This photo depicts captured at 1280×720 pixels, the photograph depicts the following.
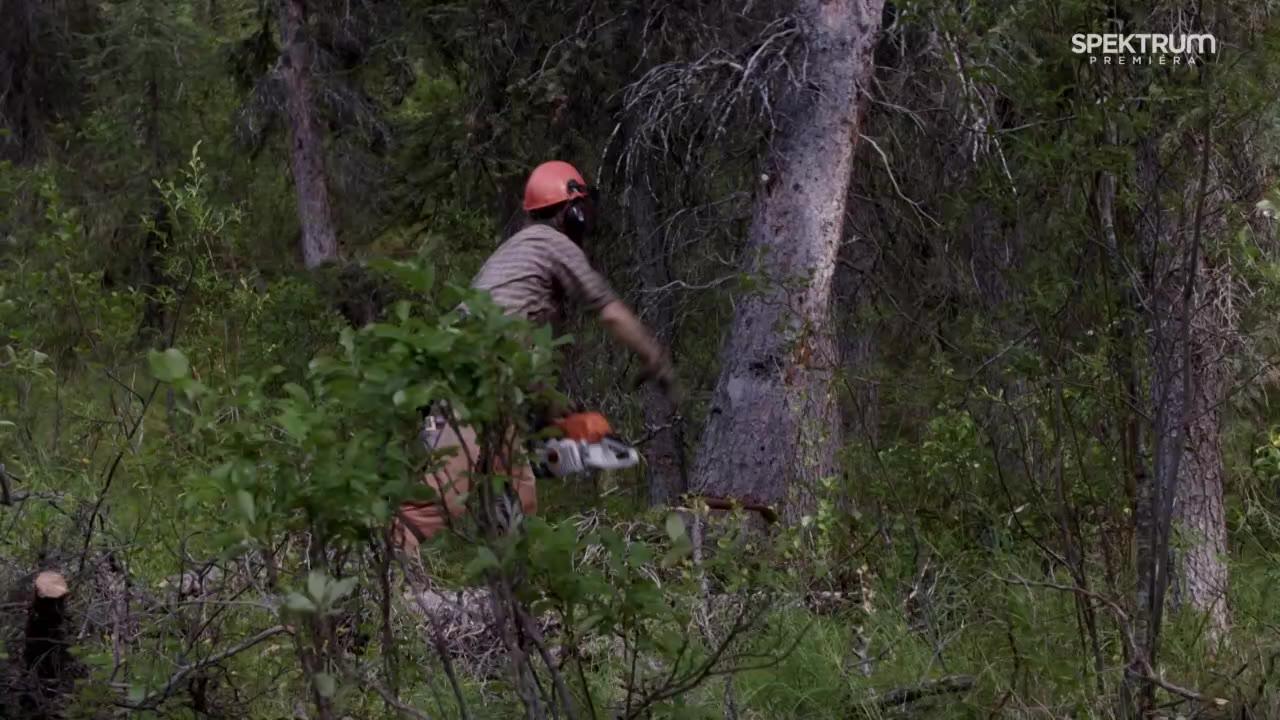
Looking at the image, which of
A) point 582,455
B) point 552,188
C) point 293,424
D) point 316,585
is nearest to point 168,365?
point 293,424

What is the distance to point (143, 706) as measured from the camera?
15.1 ft

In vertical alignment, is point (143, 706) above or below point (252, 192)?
below

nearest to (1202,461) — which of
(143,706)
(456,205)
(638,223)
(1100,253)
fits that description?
(1100,253)

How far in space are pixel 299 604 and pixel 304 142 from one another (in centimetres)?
1248

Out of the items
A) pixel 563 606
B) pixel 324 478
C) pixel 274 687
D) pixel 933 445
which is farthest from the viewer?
pixel 933 445

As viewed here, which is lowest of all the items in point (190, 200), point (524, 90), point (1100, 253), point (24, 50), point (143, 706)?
point (143, 706)

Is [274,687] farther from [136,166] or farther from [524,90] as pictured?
[136,166]

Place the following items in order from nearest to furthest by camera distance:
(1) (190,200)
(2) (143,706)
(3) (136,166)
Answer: (2) (143,706)
(1) (190,200)
(3) (136,166)

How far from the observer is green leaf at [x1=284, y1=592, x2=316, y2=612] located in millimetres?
3418

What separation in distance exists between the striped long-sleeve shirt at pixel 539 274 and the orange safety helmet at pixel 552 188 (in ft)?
0.39

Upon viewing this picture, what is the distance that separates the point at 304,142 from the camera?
15.4 m

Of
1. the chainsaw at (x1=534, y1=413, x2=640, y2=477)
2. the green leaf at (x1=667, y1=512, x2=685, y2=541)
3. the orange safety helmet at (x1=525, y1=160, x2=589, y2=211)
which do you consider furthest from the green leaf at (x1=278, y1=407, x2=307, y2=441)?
the orange safety helmet at (x1=525, y1=160, x2=589, y2=211)

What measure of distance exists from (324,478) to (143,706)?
5.11ft

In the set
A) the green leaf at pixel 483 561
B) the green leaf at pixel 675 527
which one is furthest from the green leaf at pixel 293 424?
the green leaf at pixel 675 527
